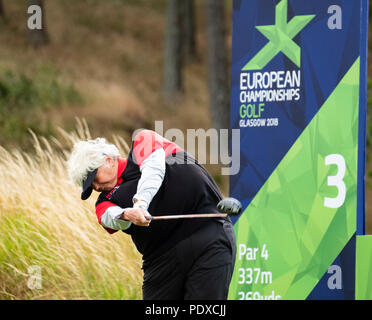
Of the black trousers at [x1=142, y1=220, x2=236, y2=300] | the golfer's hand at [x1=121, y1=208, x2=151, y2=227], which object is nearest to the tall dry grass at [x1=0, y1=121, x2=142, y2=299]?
the black trousers at [x1=142, y1=220, x2=236, y2=300]

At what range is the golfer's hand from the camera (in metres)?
4.73

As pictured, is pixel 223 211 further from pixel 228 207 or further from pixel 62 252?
pixel 62 252

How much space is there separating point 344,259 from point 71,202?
264 cm

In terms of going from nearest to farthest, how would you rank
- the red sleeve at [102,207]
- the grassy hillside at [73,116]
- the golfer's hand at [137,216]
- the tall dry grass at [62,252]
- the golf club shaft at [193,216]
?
the golfer's hand at [137,216], the golf club shaft at [193,216], the red sleeve at [102,207], the tall dry grass at [62,252], the grassy hillside at [73,116]

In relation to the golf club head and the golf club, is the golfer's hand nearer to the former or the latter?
the golf club

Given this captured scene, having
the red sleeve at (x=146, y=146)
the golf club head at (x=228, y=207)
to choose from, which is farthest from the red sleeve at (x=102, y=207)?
the golf club head at (x=228, y=207)

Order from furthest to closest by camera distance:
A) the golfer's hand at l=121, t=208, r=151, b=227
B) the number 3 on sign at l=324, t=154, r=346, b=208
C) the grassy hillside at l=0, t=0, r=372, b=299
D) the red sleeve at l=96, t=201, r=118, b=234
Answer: the grassy hillside at l=0, t=0, r=372, b=299
the number 3 on sign at l=324, t=154, r=346, b=208
the red sleeve at l=96, t=201, r=118, b=234
the golfer's hand at l=121, t=208, r=151, b=227

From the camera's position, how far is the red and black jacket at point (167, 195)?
16.5ft

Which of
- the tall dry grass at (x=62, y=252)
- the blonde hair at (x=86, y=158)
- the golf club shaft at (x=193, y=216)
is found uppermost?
the blonde hair at (x=86, y=158)

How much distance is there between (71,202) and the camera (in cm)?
769

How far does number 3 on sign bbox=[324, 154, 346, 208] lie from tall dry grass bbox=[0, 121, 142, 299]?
178 cm

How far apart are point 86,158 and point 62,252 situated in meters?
2.45
